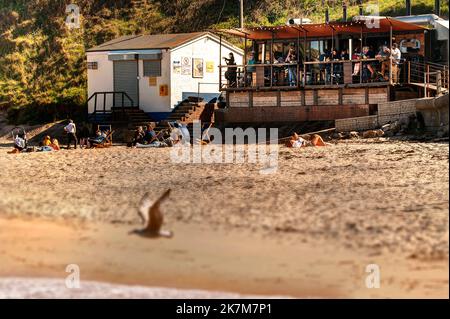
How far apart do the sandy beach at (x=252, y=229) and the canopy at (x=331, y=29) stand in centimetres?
944

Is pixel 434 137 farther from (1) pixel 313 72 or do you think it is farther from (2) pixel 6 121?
(2) pixel 6 121

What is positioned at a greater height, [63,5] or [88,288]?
[63,5]

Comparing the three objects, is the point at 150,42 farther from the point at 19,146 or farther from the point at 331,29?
the point at 19,146

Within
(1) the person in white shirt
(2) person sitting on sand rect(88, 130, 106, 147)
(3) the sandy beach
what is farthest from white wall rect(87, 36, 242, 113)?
(3) the sandy beach

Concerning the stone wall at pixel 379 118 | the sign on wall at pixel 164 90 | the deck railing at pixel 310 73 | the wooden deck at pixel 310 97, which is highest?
the deck railing at pixel 310 73

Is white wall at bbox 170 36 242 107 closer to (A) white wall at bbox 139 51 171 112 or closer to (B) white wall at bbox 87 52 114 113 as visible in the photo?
(A) white wall at bbox 139 51 171 112

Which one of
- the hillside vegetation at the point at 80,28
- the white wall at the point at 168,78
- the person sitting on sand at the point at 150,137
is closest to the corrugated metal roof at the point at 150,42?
the white wall at the point at 168,78

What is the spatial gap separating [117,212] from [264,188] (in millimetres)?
3253

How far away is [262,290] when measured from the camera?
11.4 meters

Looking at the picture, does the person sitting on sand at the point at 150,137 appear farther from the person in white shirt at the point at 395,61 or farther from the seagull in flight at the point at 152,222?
the seagull in flight at the point at 152,222

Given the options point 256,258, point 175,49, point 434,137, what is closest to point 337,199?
point 256,258

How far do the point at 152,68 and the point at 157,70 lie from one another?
9.8 inches

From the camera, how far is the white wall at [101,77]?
36.1 metres

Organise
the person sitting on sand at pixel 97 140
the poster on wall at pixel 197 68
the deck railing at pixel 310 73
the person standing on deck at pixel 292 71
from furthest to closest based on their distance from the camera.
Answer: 1. the poster on wall at pixel 197 68
2. the person standing on deck at pixel 292 71
3. the person sitting on sand at pixel 97 140
4. the deck railing at pixel 310 73
